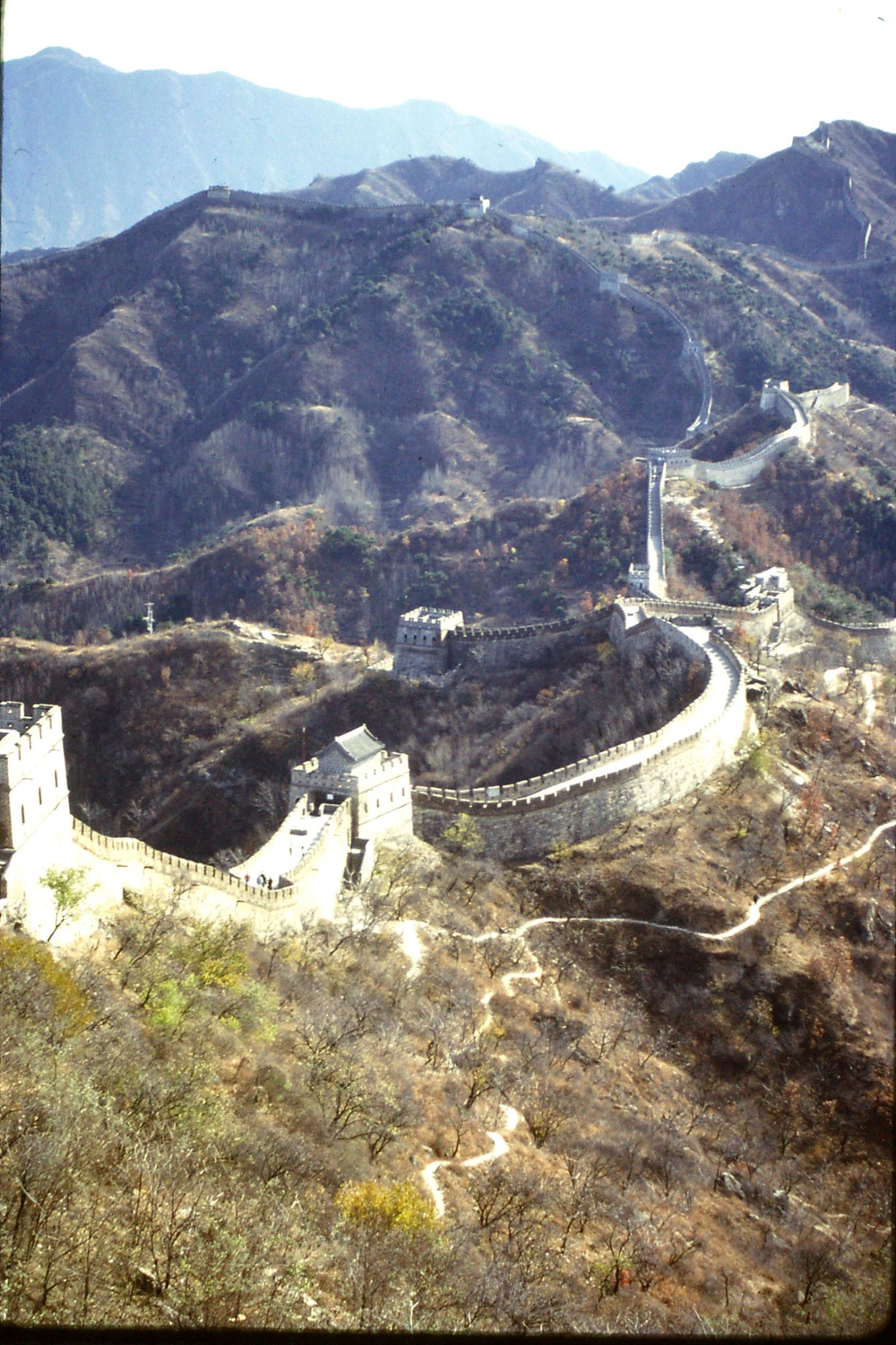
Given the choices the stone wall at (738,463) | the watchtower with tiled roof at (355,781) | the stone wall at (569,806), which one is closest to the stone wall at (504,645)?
the stone wall at (569,806)

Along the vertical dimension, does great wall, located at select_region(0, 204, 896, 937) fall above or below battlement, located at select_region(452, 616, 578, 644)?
above

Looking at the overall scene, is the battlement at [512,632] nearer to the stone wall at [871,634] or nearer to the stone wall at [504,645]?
the stone wall at [504,645]

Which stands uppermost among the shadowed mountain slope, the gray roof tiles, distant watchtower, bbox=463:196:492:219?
distant watchtower, bbox=463:196:492:219

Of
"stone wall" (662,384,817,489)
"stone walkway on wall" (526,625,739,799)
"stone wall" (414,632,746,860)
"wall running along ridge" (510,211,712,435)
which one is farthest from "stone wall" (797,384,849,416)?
"stone wall" (414,632,746,860)

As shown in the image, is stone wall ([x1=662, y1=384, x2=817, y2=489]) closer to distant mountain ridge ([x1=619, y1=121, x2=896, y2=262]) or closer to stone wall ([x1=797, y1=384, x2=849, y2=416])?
→ stone wall ([x1=797, y1=384, x2=849, y2=416])

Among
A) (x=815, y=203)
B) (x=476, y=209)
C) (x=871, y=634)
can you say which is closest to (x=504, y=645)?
(x=871, y=634)

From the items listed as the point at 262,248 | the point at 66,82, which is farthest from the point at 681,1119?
the point at 66,82

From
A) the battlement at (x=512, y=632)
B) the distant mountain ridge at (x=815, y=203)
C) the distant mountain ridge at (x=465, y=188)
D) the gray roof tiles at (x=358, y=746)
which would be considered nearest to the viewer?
the gray roof tiles at (x=358, y=746)
